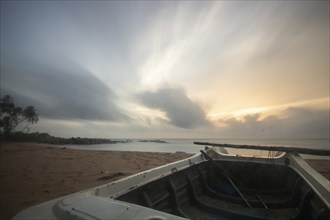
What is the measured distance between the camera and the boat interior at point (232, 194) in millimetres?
3002

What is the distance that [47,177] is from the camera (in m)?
7.38

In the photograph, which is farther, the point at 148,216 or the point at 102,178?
the point at 102,178

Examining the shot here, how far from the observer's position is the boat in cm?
153

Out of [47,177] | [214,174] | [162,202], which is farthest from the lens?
[47,177]

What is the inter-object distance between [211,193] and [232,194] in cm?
49

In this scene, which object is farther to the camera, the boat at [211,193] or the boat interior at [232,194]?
the boat interior at [232,194]

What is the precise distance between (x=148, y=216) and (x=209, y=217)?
2.56 meters

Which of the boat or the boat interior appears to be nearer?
the boat

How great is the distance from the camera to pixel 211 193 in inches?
170

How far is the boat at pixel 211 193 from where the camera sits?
1.53 m

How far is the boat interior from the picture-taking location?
3.00 m

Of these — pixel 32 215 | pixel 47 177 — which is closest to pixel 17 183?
pixel 47 177

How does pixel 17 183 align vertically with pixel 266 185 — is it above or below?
below

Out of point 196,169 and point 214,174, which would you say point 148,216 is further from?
point 214,174
